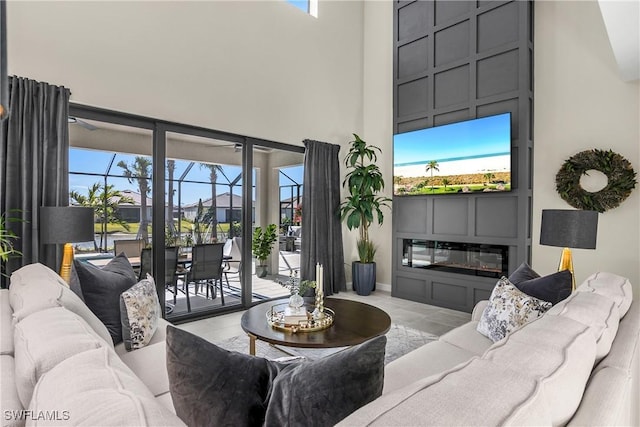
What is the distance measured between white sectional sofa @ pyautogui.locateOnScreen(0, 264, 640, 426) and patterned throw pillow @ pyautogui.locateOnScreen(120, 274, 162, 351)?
1.83 feet

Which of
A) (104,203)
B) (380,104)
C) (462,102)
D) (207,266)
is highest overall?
(380,104)

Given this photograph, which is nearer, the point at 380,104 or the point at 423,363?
the point at 423,363

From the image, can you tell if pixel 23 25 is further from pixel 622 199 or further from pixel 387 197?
pixel 622 199

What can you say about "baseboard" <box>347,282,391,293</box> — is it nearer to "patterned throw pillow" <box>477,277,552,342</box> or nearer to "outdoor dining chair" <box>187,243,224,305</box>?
"outdoor dining chair" <box>187,243,224,305</box>

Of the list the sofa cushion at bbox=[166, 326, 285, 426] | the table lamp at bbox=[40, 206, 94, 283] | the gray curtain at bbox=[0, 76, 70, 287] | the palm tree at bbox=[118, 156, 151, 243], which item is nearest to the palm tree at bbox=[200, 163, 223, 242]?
the palm tree at bbox=[118, 156, 151, 243]

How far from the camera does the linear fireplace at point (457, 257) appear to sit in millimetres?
4428

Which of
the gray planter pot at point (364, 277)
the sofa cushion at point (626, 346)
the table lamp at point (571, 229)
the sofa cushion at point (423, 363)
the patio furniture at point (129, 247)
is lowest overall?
the gray planter pot at point (364, 277)

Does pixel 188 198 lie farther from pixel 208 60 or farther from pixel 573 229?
pixel 573 229

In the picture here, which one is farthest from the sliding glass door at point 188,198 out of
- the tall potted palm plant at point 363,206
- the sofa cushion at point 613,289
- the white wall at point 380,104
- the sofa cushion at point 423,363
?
the sofa cushion at point 613,289

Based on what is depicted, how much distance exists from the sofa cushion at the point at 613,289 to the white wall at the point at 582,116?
2.37 metres

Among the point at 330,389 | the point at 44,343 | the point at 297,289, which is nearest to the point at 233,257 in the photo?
the point at 297,289

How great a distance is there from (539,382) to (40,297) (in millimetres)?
1763

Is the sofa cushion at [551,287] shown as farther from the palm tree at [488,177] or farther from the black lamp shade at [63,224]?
the black lamp shade at [63,224]

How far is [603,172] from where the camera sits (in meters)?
3.73
